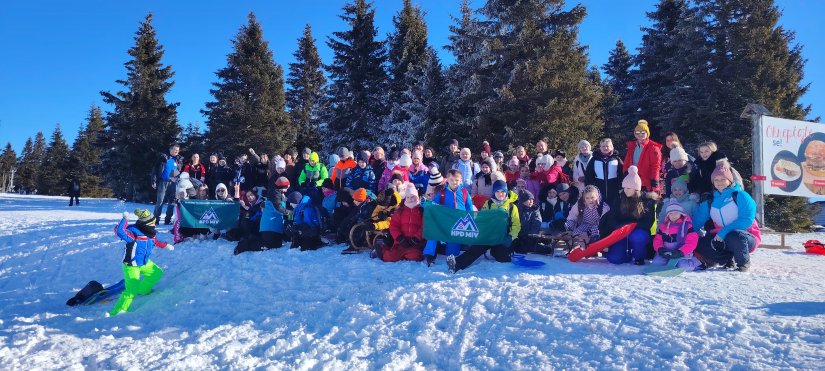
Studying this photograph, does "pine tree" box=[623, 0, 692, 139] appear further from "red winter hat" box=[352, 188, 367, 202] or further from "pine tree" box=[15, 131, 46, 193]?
"pine tree" box=[15, 131, 46, 193]

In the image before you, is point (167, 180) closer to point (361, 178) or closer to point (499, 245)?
point (361, 178)

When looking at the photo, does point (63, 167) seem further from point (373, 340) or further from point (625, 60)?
point (373, 340)

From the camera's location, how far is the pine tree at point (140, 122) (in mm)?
26953

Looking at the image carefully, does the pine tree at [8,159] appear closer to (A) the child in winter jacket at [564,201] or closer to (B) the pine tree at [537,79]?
(B) the pine tree at [537,79]

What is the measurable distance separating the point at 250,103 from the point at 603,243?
2628cm

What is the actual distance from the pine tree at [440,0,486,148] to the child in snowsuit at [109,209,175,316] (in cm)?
1342

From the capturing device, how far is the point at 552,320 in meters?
4.75

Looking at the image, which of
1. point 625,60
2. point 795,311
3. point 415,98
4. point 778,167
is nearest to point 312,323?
point 795,311

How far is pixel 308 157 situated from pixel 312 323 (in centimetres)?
626

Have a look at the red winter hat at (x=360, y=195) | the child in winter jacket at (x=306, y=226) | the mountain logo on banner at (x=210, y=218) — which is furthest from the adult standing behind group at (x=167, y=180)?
the red winter hat at (x=360, y=195)

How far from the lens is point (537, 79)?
59.9 ft

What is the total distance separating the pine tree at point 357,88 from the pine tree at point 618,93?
12017mm

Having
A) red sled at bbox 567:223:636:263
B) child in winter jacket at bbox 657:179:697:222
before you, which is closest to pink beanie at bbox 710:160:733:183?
child in winter jacket at bbox 657:179:697:222

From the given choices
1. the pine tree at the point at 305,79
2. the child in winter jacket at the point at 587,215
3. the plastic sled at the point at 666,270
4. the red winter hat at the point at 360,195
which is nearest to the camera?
the plastic sled at the point at 666,270
